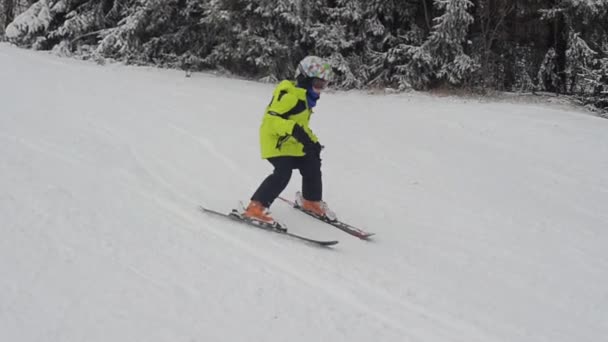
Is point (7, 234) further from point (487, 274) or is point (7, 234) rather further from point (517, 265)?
point (517, 265)

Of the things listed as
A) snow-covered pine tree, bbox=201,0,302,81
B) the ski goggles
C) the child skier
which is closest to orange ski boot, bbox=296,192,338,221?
the child skier

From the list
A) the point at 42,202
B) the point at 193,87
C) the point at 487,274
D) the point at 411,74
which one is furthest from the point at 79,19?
the point at 487,274

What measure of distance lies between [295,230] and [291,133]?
3.48 ft

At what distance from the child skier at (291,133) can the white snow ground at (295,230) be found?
0.45m

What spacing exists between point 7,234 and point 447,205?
4715 mm

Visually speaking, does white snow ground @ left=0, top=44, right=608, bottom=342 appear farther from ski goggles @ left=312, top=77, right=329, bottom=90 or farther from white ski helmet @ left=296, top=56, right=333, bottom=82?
white ski helmet @ left=296, top=56, right=333, bottom=82

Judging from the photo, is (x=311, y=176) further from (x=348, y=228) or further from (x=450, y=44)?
(x=450, y=44)

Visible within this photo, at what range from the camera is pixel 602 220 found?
5914mm

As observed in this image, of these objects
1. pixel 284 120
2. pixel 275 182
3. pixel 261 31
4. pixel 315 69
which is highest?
pixel 261 31

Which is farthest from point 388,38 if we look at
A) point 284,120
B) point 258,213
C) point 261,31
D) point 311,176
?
point 258,213

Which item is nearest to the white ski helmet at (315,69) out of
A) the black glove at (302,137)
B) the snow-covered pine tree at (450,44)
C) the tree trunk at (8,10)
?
the black glove at (302,137)

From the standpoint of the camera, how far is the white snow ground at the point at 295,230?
3295 millimetres

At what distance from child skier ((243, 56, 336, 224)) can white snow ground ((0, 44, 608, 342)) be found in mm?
451

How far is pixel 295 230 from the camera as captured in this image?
16.9 ft
